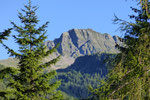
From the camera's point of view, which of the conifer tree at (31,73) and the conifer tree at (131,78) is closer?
the conifer tree at (131,78)

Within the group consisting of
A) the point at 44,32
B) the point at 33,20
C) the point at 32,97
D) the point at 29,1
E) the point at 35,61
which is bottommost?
the point at 32,97

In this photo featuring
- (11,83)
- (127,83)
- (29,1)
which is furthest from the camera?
(29,1)

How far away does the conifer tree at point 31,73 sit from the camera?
574 inches

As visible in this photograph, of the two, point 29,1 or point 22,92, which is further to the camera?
point 29,1

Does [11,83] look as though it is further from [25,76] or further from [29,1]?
[29,1]

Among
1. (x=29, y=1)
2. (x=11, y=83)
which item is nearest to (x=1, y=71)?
(x=11, y=83)

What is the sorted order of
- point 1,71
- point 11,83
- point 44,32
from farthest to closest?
point 44,32 < point 11,83 < point 1,71

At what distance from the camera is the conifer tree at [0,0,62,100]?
14586 mm

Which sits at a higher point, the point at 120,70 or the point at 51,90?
the point at 120,70

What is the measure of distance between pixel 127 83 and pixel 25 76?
518 inches

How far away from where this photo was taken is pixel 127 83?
287 cm

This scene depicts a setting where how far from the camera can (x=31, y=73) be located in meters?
15.4

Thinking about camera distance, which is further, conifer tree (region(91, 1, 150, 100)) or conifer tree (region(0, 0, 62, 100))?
conifer tree (region(0, 0, 62, 100))

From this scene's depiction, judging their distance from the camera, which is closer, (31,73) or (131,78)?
(131,78)
